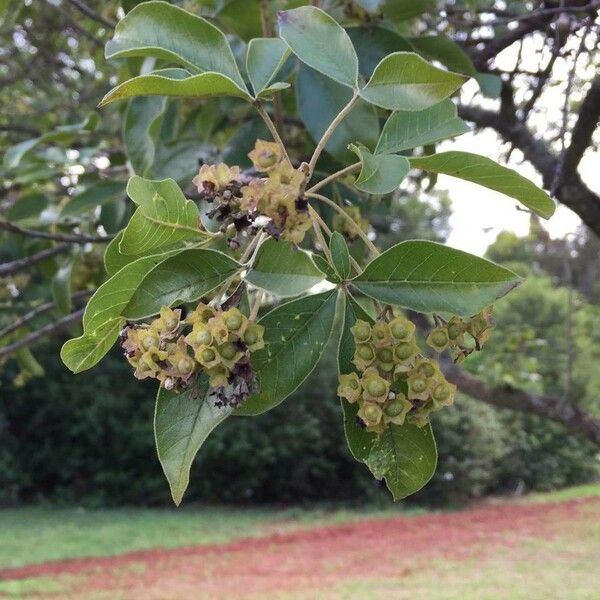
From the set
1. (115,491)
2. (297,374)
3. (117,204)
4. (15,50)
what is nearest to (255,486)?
(115,491)

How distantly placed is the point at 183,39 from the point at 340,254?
0.25 metres

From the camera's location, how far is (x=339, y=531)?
23.2ft

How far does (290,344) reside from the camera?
2.12 feet

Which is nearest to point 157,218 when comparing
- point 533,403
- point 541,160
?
point 541,160

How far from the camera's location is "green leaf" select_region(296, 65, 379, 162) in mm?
970

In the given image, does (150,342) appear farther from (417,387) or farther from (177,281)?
(417,387)

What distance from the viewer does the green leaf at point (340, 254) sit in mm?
590

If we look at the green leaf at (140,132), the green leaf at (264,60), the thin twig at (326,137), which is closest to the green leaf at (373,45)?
the green leaf at (140,132)

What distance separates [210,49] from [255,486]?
27.0ft

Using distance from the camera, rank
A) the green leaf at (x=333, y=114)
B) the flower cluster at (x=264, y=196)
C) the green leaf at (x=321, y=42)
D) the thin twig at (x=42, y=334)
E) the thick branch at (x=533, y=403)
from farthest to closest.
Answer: the thick branch at (x=533, y=403)
the thin twig at (x=42, y=334)
the green leaf at (x=333, y=114)
the green leaf at (x=321, y=42)
the flower cluster at (x=264, y=196)

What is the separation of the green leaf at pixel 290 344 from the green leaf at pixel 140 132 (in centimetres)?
54

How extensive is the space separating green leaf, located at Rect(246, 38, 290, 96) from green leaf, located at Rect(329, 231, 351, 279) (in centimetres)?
16

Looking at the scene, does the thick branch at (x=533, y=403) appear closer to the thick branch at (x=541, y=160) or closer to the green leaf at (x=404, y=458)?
the thick branch at (x=541, y=160)

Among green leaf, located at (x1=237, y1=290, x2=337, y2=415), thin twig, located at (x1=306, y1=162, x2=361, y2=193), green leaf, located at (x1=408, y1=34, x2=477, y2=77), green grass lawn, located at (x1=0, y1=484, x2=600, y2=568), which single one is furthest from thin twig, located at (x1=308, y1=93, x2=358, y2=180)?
green grass lawn, located at (x1=0, y1=484, x2=600, y2=568)
